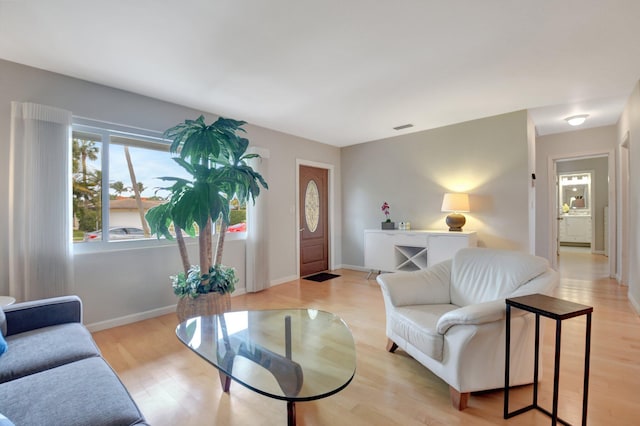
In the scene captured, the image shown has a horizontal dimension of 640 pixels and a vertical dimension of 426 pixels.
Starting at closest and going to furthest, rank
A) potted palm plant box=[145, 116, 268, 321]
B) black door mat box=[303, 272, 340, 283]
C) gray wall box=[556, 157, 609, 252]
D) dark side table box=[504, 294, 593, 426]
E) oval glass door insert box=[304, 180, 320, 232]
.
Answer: dark side table box=[504, 294, 593, 426], potted palm plant box=[145, 116, 268, 321], black door mat box=[303, 272, 340, 283], oval glass door insert box=[304, 180, 320, 232], gray wall box=[556, 157, 609, 252]

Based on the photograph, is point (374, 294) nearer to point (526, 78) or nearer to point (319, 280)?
point (319, 280)

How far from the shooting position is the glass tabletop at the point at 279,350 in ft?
4.29

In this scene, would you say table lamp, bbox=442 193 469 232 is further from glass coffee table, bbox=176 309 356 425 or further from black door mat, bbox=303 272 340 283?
glass coffee table, bbox=176 309 356 425

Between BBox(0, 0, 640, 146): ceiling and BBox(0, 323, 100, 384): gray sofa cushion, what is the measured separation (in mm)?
2009

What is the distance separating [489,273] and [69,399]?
243 cm

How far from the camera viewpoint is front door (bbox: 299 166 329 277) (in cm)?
527

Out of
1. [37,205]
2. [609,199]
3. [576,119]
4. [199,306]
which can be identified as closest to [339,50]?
[199,306]

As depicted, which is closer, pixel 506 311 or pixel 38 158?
pixel 506 311

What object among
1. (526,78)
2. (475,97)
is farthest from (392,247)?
(526,78)

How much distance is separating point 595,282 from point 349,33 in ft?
16.8

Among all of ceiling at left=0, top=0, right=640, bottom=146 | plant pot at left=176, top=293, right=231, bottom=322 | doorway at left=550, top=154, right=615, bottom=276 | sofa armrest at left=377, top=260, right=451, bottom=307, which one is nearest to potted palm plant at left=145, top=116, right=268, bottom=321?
plant pot at left=176, top=293, right=231, bottom=322

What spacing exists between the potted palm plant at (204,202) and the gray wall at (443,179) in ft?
9.96

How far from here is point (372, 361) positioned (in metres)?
2.25

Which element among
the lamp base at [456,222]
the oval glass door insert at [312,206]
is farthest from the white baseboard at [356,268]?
the lamp base at [456,222]
